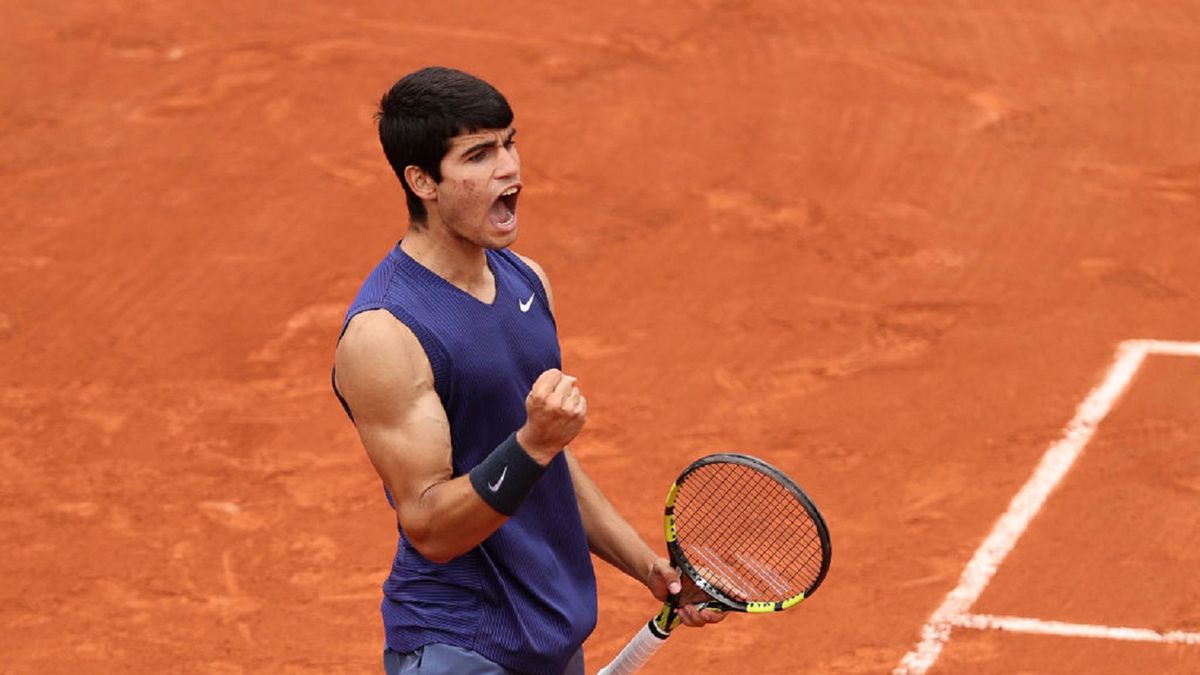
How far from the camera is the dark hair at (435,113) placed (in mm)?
A: 4238

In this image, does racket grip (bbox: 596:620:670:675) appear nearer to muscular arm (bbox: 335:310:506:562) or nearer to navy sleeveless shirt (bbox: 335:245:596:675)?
navy sleeveless shirt (bbox: 335:245:596:675)

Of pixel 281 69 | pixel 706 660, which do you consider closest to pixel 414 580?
pixel 706 660

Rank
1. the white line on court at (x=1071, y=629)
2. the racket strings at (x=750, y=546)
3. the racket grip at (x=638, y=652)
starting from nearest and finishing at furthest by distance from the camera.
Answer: the racket grip at (x=638, y=652) < the racket strings at (x=750, y=546) < the white line on court at (x=1071, y=629)

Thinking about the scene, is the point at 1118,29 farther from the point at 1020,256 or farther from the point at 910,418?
the point at 910,418

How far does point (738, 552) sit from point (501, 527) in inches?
39.7

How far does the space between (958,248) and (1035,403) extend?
1.75 metres

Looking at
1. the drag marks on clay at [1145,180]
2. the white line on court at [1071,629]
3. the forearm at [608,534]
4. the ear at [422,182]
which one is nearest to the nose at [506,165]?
the ear at [422,182]

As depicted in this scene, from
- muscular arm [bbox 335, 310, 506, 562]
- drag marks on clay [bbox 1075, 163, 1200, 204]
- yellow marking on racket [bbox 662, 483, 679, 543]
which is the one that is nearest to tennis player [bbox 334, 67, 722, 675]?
muscular arm [bbox 335, 310, 506, 562]

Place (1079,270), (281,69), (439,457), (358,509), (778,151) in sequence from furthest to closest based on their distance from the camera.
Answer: (281,69)
(778,151)
(1079,270)
(358,509)
(439,457)

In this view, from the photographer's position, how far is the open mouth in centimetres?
429

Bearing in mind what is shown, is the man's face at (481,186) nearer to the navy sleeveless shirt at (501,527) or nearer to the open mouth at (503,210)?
the open mouth at (503,210)

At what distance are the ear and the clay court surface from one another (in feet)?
11.8

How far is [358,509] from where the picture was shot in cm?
855

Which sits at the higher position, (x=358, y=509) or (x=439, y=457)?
(x=439, y=457)
